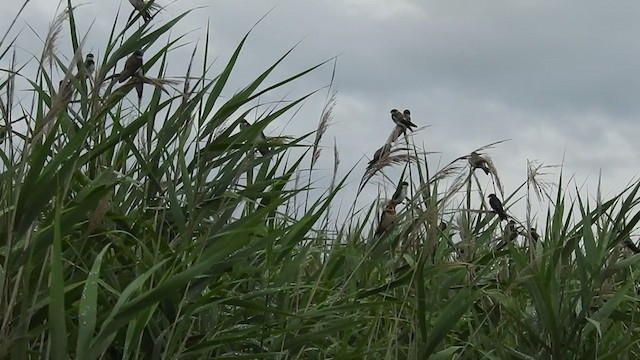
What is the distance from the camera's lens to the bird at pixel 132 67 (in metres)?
2.77

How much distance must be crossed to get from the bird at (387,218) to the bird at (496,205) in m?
0.57

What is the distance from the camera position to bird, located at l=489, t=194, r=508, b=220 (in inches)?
137

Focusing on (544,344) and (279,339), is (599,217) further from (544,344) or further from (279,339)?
(279,339)

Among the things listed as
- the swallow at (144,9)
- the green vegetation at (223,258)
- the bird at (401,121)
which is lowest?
the green vegetation at (223,258)

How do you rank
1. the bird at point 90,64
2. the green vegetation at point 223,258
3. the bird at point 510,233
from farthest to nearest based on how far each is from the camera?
the bird at point 510,233 < the bird at point 90,64 < the green vegetation at point 223,258

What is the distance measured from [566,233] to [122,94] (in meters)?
1.63

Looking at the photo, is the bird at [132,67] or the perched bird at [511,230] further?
the perched bird at [511,230]

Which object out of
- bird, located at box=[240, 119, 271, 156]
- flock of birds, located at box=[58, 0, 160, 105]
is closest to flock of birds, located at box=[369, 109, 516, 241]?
bird, located at box=[240, 119, 271, 156]

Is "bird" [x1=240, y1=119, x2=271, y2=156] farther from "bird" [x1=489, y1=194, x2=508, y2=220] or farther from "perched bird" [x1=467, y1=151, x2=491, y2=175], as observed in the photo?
"bird" [x1=489, y1=194, x2=508, y2=220]

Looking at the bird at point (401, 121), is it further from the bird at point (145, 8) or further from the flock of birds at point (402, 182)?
the bird at point (145, 8)

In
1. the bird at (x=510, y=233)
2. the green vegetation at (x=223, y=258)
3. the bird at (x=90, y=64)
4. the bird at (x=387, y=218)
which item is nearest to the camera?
the green vegetation at (x=223, y=258)

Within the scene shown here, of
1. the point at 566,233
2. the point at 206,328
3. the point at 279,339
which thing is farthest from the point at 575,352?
the point at 206,328

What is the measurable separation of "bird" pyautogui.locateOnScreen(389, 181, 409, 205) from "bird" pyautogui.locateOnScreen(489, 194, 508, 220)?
58 cm

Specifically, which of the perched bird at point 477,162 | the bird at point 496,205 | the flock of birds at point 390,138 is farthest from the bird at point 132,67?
the bird at point 496,205
